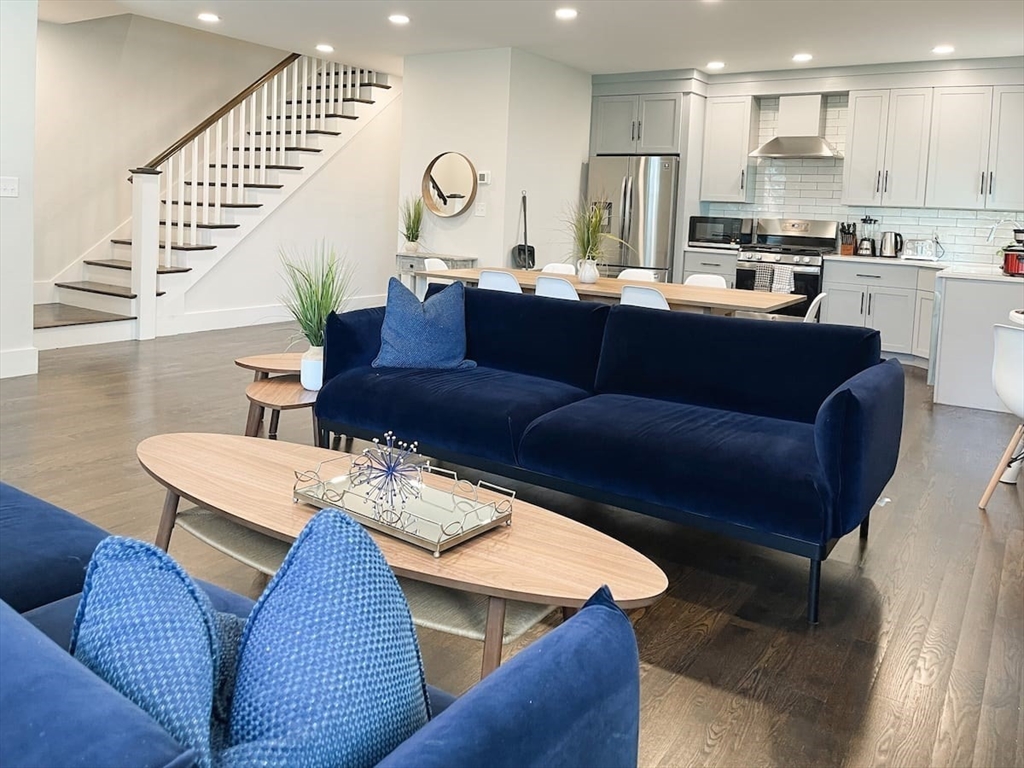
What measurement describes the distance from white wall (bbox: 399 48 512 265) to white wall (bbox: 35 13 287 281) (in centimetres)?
232

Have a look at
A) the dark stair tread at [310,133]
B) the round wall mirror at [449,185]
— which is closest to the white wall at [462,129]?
the round wall mirror at [449,185]

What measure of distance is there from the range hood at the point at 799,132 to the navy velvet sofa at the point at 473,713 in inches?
303

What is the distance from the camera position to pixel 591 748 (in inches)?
35.4

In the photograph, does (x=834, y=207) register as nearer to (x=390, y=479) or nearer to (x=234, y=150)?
(x=234, y=150)

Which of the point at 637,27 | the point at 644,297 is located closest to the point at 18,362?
the point at 644,297

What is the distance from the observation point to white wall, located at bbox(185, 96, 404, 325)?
8.26m

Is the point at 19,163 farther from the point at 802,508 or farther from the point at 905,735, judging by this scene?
the point at 905,735

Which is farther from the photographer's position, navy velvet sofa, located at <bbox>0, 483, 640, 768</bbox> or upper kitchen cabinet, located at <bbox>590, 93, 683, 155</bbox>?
upper kitchen cabinet, located at <bbox>590, 93, 683, 155</bbox>

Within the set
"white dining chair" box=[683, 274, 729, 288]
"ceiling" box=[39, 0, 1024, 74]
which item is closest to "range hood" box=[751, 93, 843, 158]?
"ceiling" box=[39, 0, 1024, 74]

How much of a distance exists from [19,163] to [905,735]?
5790 millimetres

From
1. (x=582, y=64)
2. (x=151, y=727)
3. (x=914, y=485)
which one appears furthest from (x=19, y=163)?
(x=151, y=727)

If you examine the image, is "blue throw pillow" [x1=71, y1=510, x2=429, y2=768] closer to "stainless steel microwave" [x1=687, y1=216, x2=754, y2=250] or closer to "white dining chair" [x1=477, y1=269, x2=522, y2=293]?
"white dining chair" [x1=477, y1=269, x2=522, y2=293]

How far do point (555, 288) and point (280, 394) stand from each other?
1.97 metres

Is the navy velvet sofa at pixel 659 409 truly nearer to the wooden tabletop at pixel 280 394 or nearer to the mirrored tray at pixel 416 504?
the wooden tabletop at pixel 280 394
